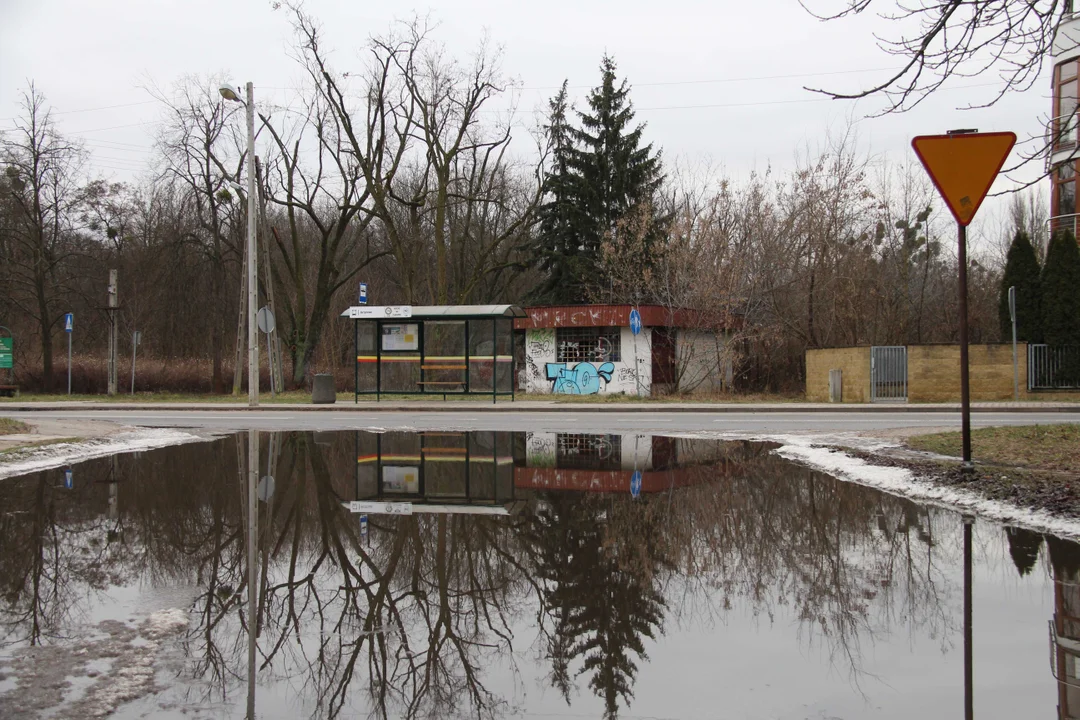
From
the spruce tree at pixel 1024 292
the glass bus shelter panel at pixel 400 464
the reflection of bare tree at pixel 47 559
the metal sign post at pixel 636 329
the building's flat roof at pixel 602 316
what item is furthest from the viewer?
the building's flat roof at pixel 602 316

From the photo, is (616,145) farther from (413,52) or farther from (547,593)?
(547,593)

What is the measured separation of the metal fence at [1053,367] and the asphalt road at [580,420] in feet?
20.0

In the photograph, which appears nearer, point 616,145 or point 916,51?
point 916,51

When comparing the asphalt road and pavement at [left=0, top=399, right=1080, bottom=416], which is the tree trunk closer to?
pavement at [left=0, top=399, right=1080, bottom=416]

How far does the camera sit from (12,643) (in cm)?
478

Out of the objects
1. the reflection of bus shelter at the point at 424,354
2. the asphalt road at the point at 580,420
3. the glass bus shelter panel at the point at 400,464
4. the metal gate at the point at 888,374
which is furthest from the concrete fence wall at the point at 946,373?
the glass bus shelter panel at the point at 400,464

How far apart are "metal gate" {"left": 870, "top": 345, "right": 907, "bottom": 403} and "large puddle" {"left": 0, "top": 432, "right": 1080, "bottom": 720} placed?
→ 18.0 m

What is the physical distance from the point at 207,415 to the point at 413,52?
70.0 feet

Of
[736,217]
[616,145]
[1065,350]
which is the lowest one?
[1065,350]

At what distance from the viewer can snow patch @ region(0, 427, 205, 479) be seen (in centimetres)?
1188

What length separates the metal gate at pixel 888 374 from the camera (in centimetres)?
2620

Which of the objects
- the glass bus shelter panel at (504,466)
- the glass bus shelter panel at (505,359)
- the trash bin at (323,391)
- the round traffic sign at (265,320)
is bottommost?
the glass bus shelter panel at (504,466)

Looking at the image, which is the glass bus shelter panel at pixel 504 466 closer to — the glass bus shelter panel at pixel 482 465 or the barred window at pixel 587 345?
the glass bus shelter panel at pixel 482 465

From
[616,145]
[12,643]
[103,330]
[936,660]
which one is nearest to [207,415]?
[12,643]
